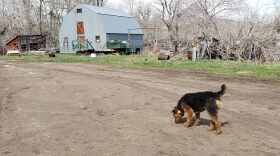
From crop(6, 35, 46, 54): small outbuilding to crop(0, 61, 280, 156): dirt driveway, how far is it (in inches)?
1462

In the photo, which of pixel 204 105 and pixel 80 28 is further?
pixel 80 28

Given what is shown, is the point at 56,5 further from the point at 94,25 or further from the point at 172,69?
the point at 172,69

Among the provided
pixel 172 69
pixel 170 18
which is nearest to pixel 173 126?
pixel 172 69

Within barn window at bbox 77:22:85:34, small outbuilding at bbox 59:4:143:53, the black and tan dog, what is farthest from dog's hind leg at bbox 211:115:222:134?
barn window at bbox 77:22:85:34

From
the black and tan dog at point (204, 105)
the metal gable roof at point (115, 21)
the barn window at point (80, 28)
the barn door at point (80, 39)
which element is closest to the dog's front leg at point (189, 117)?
the black and tan dog at point (204, 105)

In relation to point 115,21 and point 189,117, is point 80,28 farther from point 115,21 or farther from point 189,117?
point 189,117

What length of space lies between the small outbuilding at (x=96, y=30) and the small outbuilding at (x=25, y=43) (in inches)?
256

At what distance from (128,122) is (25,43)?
4437cm

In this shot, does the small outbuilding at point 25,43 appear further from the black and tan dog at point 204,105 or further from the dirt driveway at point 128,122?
the black and tan dog at point 204,105

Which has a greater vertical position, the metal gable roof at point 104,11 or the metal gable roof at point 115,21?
the metal gable roof at point 104,11

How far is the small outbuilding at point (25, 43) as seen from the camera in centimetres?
4756

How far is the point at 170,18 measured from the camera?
51156 millimetres

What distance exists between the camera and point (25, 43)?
48.2 meters

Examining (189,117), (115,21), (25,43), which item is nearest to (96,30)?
(115,21)
